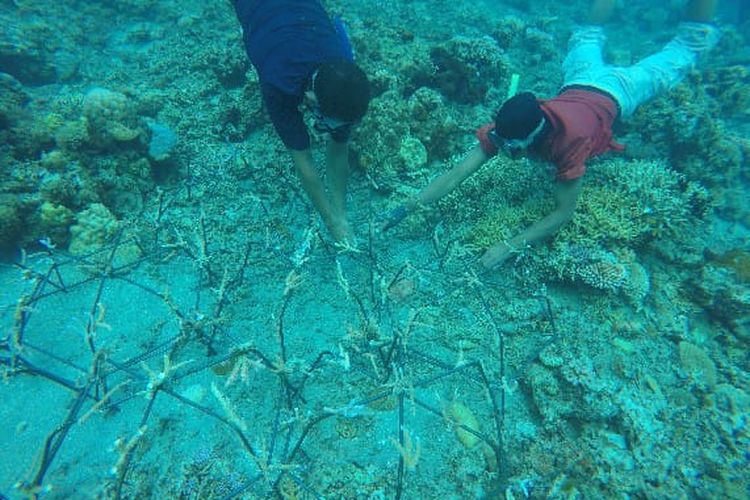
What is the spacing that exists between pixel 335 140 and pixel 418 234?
1.34 metres

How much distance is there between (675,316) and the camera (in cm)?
379

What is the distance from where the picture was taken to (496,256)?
362 centimetres

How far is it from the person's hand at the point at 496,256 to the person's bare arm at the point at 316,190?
4.42ft

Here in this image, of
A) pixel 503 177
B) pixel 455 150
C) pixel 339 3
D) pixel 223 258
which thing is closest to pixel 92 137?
pixel 223 258

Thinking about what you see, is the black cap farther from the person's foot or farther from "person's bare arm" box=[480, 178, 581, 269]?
the person's foot

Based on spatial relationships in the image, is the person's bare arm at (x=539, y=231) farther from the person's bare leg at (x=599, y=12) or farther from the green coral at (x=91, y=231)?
the person's bare leg at (x=599, y=12)

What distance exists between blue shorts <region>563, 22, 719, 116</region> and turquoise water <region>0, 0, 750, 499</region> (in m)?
0.44

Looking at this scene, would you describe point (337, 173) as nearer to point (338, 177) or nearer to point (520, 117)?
A: point (338, 177)

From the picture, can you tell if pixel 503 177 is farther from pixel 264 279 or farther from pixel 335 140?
pixel 264 279

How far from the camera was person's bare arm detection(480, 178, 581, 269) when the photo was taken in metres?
3.55

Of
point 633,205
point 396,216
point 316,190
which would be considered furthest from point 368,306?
point 633,205

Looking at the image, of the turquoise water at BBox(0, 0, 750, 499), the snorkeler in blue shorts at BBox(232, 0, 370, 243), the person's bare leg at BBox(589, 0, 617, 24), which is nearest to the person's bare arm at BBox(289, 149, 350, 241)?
the snorkeler in blue shorts at BBox(232, 0, 370, 243)

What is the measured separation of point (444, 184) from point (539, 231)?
102cm

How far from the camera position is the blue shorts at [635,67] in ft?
15.6
